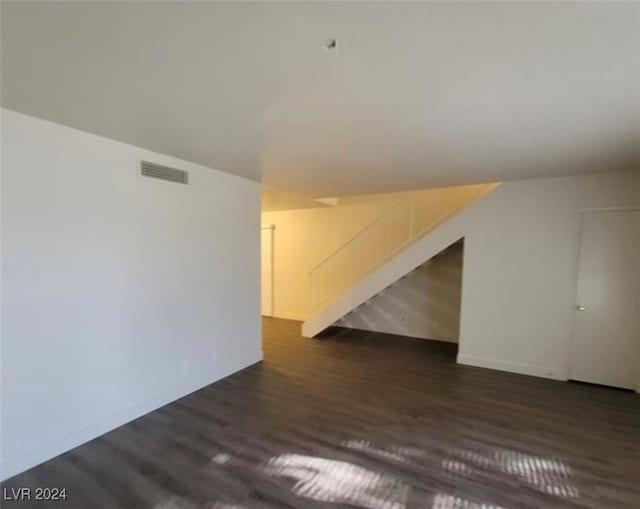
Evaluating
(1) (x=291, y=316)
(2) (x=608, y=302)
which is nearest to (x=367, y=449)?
(2) (x=608, y=302)

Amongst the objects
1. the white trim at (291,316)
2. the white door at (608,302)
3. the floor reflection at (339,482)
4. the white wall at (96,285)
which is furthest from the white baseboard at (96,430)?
the white door at (608,302)

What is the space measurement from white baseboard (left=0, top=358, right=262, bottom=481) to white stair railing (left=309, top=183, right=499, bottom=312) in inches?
131

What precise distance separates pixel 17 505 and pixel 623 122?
4.69 meters

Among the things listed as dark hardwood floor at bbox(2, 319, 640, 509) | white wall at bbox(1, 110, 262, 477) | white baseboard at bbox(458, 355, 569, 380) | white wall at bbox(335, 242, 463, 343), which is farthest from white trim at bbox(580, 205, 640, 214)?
white wall at bbox(1, 110, 262, 477)

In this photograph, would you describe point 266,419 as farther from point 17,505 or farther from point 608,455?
point 608,455

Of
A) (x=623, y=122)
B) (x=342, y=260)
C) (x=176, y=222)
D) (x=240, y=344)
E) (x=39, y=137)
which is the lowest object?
(x=240, y=344)

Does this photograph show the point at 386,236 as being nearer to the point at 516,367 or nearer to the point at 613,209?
the point at 516,367

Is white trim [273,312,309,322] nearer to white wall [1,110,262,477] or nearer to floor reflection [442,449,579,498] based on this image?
white wall [1,110,262,477]

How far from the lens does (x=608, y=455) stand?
8.79ft

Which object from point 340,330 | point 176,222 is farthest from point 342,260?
point 176,222

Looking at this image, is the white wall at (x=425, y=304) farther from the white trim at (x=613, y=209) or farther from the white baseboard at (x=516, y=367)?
the white trim at (x=613, y=209)

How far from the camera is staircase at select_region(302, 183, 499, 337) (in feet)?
16.8

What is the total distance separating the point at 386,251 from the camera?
6.54 metres

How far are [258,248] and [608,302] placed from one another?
429cm
